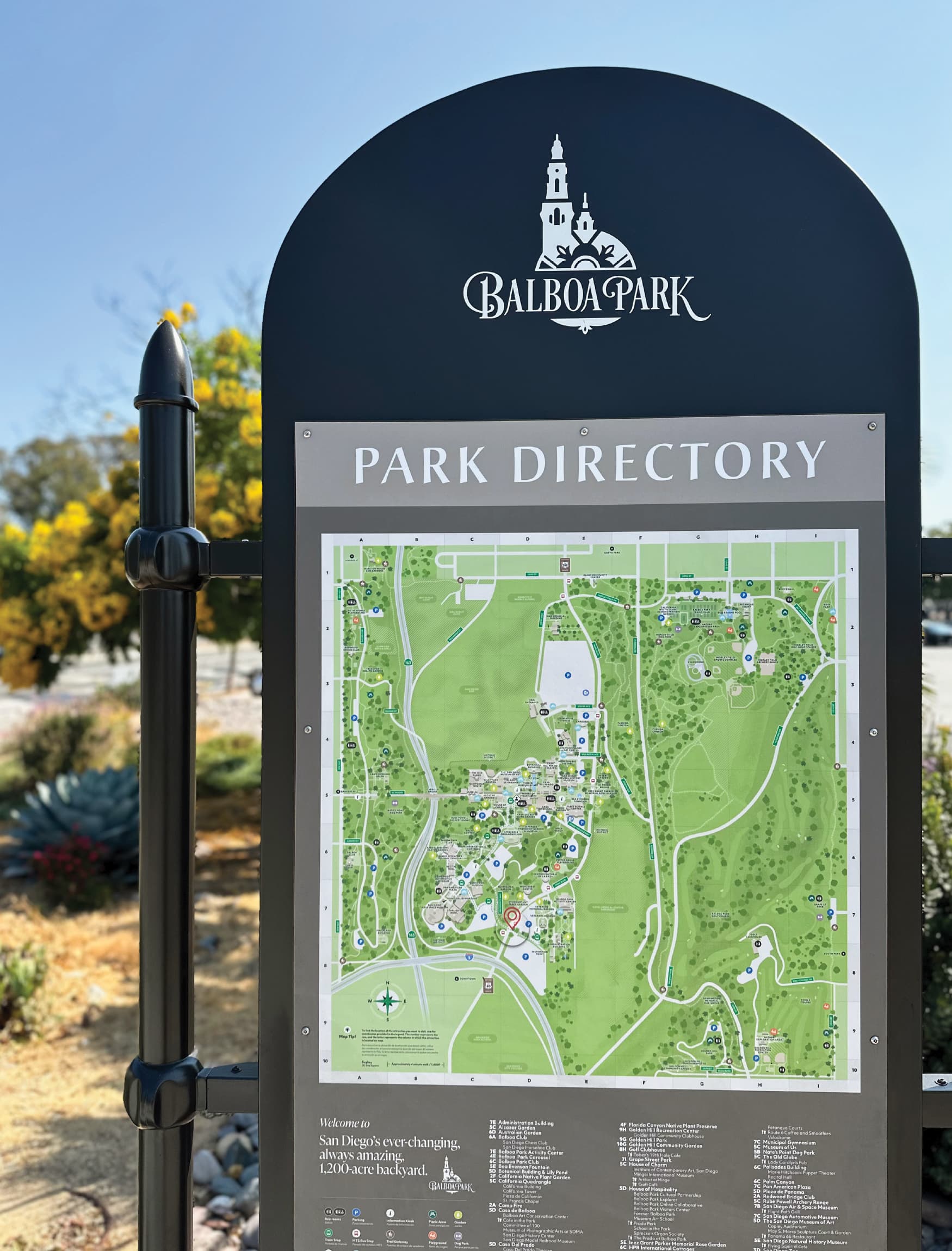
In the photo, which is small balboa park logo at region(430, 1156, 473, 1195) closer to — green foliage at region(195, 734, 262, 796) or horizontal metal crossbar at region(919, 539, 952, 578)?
horizontal metal crossbar at region(919, 539, 952, 578)

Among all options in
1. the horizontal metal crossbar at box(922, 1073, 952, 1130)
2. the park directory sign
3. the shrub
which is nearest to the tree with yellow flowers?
the shrub

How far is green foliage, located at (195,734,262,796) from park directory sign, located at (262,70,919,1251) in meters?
7.80

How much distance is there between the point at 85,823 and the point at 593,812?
6.18m

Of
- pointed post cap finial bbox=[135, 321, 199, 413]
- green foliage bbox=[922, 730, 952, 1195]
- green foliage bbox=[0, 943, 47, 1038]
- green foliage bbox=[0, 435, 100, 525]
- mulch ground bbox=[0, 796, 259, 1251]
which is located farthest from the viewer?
green foliage bbox=[0, 435, 100, 525]

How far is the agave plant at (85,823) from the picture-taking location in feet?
22.0

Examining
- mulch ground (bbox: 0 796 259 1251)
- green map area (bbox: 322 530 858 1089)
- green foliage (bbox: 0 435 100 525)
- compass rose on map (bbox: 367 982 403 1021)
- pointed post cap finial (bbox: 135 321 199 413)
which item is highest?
green foliage (bbox: 0 435 100 525)

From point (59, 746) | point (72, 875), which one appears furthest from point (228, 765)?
point (72, 875)

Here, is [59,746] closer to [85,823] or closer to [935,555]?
[85,823]

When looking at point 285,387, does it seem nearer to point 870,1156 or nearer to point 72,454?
point 870,1156

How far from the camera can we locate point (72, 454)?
29469 millimetres

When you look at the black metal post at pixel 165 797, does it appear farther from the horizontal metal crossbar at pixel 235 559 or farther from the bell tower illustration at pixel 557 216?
the bell tower illustration at pixel 557 216

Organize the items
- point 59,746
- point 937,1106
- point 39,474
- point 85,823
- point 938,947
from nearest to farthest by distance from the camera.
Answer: point 937,1106 → point 938,947 → point 85,823 → point 59,746 → point 39,474

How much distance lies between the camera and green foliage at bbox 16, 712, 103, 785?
9047 millimetres

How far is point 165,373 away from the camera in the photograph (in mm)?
1711
